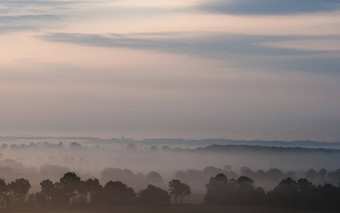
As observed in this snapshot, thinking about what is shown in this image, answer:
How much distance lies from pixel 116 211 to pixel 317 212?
1552 inches

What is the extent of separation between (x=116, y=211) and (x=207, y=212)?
17.6 m

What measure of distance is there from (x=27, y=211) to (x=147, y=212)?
23.8 m

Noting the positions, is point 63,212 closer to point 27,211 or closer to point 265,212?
point 27,211

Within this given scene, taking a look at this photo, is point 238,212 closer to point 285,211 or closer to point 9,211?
point 285,211

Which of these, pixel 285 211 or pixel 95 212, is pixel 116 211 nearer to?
pixel 95 212

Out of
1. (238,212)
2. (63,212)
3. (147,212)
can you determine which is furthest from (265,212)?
(63,212)

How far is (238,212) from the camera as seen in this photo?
7613 inches

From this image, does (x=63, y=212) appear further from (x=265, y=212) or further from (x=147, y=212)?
(x=265, y=212)

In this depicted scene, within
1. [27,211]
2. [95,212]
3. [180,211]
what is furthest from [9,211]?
[180,211]

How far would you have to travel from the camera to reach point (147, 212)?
193375 millimetres

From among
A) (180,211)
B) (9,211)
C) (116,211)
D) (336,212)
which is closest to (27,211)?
(9,211)

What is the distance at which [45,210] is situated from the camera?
199125mm

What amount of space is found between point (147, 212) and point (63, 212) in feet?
53.0

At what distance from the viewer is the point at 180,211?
641ft
